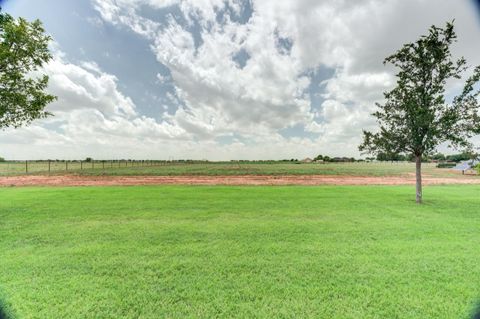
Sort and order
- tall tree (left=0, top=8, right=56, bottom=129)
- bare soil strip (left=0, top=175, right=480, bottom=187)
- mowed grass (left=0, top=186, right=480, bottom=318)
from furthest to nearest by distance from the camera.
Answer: bare soil strip (left=0, top=175, right=480, bottom=187) < tall tree (left=0, top=8, right=56, bottom=129) < mowed grass (left=0, top=186, right=480, bottom=318)

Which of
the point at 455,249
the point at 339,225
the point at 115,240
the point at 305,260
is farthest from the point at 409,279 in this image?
the point at 115,240

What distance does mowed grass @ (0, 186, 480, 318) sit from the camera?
359cm

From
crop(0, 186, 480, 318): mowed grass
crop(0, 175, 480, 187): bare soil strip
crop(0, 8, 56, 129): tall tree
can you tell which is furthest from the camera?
crop(0, 175, 480, 187): bare soil strip

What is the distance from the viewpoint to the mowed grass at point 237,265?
359cm

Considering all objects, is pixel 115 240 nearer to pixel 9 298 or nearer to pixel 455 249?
pixel 9 298

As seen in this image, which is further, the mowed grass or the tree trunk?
the tree trunk

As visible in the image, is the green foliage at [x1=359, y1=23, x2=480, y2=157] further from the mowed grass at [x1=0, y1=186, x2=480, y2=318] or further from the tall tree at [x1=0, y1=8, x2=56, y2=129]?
the tall tree at [x1=0, y1=8, x2=56, y2=129]

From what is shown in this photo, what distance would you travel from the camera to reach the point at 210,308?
354 cm

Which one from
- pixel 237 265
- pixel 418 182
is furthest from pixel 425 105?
pixel 237 265

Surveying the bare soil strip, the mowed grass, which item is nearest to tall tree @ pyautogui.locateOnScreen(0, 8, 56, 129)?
the mowed grass

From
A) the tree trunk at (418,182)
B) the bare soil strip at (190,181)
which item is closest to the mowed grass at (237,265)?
the tree trunk at (418,182)

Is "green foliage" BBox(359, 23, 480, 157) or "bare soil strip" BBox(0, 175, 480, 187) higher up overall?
"green foliage" BBox(359, 23, 480, 157)

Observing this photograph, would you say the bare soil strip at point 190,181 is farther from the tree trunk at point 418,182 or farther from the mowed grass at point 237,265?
the mowed grass at point 237,265

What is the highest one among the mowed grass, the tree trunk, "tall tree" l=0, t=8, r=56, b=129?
"tall tree" l=0, t=8, r=56, b=129
